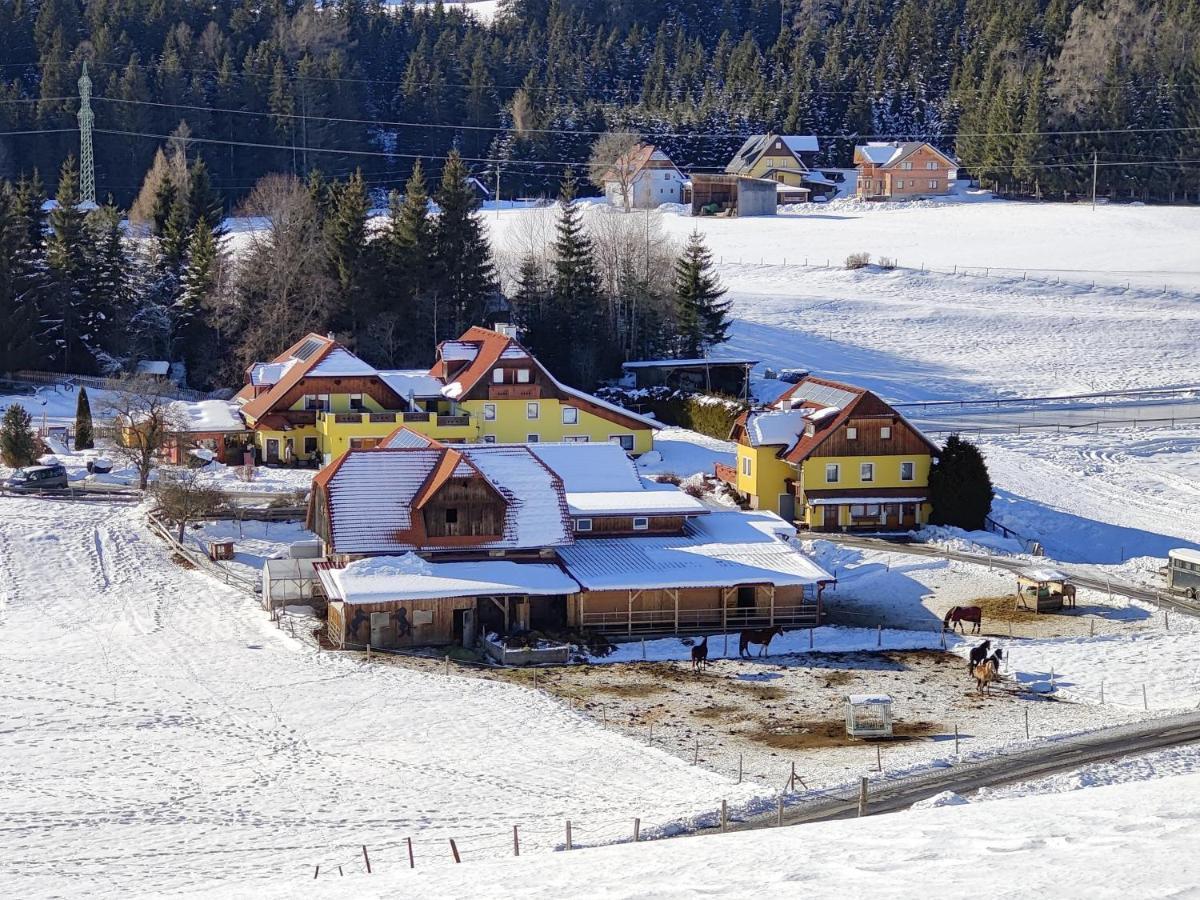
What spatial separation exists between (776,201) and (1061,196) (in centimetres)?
1865

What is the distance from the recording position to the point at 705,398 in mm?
65625

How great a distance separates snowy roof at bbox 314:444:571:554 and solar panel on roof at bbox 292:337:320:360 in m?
18.1

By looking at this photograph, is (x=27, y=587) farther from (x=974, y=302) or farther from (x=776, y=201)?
(x=776, y=201)

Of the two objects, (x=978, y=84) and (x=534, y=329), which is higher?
(x=978, y=84)

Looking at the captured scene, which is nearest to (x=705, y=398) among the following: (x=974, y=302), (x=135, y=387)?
(x=135, y=387)

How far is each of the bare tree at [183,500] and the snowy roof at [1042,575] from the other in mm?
22984

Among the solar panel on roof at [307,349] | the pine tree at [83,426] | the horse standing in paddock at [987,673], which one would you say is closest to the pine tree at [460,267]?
the solar panel on roof at [307,349]

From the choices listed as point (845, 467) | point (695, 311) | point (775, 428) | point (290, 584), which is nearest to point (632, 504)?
point (775, 428)

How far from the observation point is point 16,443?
55.7 metres

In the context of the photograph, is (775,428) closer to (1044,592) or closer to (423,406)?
(1044,592)

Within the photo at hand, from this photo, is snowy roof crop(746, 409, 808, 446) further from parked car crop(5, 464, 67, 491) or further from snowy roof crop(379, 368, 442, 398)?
parked car crop(5, 464, 67, 491)

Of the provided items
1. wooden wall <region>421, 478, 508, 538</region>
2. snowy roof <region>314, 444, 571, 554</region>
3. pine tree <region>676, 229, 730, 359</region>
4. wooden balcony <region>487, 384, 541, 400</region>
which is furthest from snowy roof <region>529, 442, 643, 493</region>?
pine tree <region>676, 229, 730, 359</region>

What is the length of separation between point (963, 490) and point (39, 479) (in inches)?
1131

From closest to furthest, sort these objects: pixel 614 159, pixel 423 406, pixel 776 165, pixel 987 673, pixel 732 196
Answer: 1. pixel 987 673
2. pixel 423 406
3. pixel 732 196
4. pixel 614 159
5. pixel 776 165
